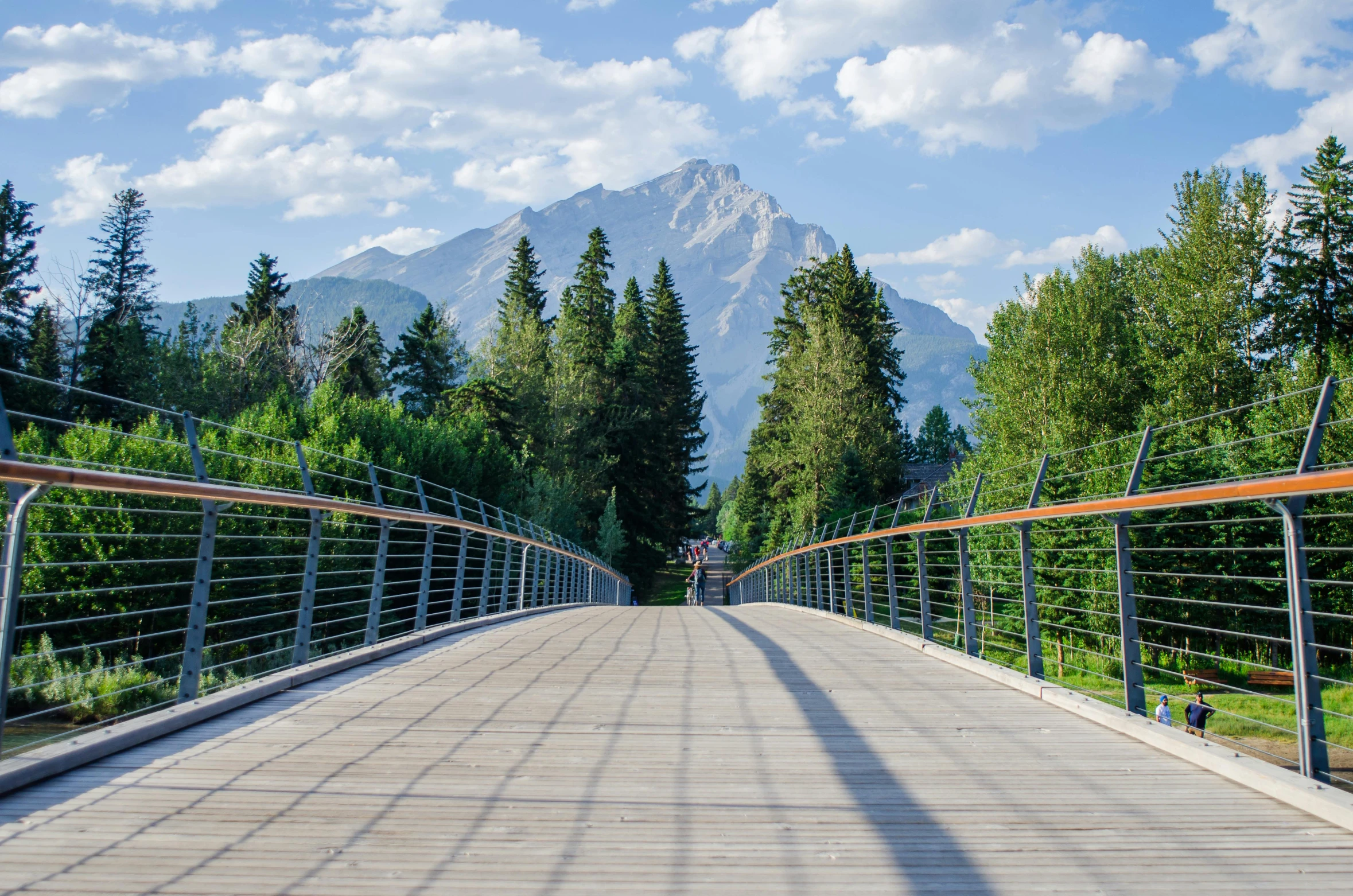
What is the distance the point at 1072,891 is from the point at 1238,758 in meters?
1.61

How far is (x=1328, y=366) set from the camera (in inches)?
1065

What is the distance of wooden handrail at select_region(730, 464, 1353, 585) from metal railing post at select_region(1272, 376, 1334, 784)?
0.10m

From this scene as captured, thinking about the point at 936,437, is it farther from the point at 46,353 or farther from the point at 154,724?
the point at 154,724

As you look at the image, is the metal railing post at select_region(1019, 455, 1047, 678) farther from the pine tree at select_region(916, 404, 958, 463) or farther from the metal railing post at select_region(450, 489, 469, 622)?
the pine tree at select_region(916, 404, 958, 463)

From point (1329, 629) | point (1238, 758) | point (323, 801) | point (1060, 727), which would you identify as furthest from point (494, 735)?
point (1329, 629)

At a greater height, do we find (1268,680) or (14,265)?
(14,265)

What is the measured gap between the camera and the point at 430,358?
53469 millimetres

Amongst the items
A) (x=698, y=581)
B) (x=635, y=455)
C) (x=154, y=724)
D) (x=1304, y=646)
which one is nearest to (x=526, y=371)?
(x=635, y=455)

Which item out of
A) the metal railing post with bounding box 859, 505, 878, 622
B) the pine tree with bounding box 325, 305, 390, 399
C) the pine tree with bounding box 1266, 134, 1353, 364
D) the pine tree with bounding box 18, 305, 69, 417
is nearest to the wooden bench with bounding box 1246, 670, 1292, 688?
the pine tree with bounding box 1266, 134, 1353, 364

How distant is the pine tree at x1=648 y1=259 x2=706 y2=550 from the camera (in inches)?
2121

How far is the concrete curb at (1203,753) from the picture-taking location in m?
3.10

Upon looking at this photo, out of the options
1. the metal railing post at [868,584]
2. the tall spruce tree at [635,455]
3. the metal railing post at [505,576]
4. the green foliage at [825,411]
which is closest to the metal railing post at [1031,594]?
the metal railing post at [868,584]

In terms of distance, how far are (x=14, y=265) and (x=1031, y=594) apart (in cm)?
5636

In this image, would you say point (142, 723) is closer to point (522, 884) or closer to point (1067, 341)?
point (522, 884)
